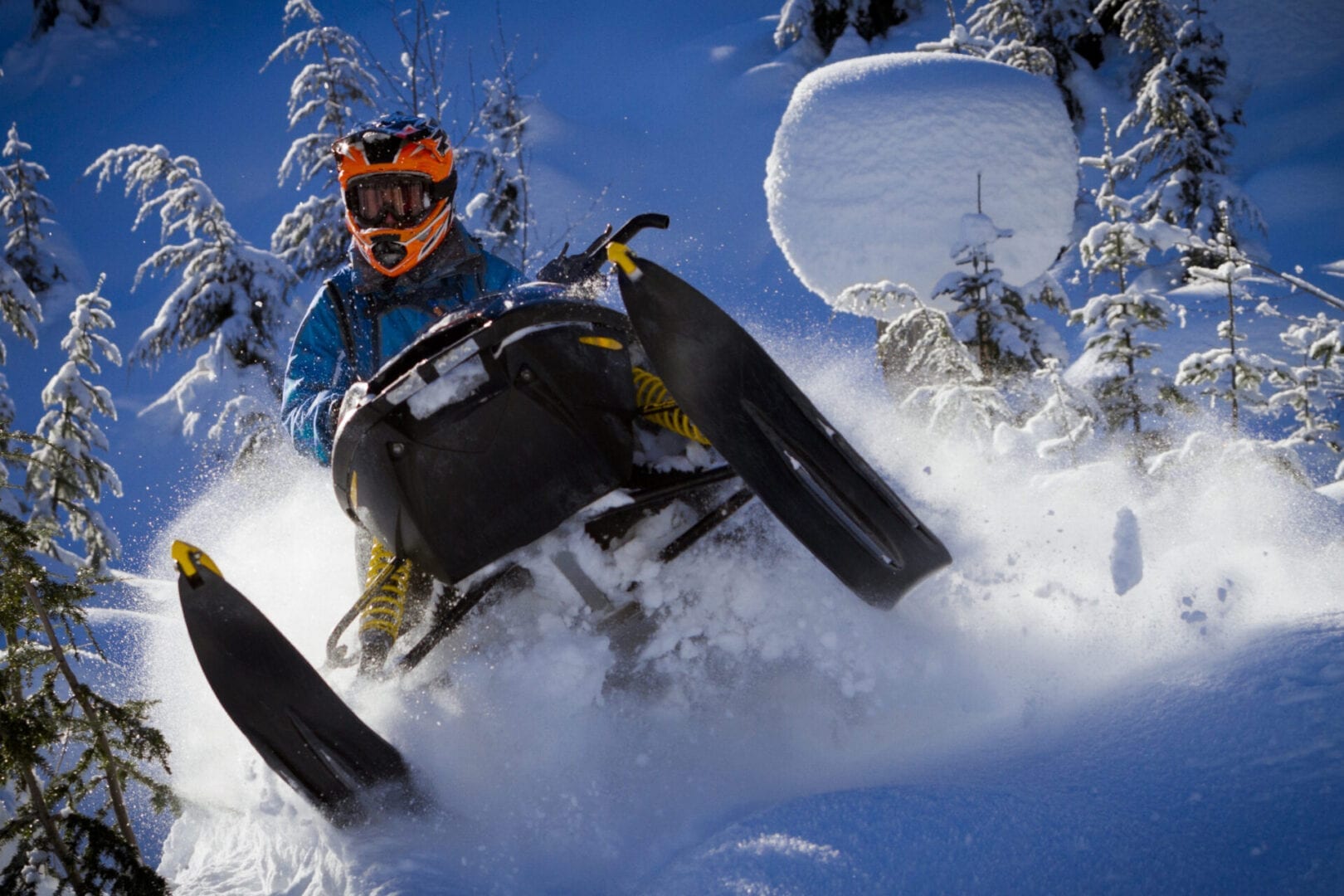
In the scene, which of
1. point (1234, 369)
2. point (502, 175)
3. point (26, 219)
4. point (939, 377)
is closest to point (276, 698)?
point (939, 377)

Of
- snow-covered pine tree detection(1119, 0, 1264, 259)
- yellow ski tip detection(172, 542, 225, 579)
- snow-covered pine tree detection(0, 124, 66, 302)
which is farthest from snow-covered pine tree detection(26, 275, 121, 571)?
snow-covered pine tree detection(1119, 0, 1264, 259)

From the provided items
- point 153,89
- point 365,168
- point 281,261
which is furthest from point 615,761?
point 153,89

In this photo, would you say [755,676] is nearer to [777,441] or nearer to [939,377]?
[777,441]

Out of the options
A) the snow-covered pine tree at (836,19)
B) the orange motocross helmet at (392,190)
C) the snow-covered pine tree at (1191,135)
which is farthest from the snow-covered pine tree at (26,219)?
the snow-covered pine tree at (1191,135)

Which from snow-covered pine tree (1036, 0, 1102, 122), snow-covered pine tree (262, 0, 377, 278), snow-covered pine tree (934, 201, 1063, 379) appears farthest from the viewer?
snow-covered pine tree (1036, 0, 1102, 122)

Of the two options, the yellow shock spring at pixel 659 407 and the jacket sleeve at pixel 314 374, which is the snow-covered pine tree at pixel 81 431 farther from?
the yellow shock spring at pixel 659 407

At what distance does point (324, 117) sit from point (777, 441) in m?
11.6

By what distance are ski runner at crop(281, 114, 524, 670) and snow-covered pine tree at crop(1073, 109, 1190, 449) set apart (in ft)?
23.0

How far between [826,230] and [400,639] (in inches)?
254

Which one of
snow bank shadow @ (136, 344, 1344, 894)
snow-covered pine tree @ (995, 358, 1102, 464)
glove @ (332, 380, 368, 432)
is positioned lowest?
snow-covered pine tree @ (995, 358, 1102, 464)

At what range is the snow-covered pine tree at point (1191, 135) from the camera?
15.7 m

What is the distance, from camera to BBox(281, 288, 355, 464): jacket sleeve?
3.54m

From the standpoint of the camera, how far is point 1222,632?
2.80m

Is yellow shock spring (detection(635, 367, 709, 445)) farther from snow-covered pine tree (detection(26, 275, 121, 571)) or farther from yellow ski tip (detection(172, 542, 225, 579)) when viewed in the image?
snow-covered pine tree (detection(26, 275, 121, 571))
